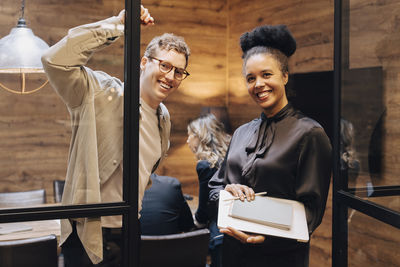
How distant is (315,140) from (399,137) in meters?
0.32

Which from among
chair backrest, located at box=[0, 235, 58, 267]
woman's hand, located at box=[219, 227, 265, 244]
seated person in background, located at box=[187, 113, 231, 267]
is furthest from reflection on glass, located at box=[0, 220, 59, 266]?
seated person in background, located at box=[187, 113, 231, 267]

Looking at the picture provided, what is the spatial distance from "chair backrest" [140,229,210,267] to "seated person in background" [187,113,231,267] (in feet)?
1.12

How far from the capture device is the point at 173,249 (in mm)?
2029

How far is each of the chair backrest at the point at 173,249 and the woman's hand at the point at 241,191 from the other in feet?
1.62

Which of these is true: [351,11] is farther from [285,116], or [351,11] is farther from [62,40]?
[62,40]

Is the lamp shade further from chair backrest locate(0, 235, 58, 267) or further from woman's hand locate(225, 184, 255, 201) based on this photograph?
woman's hand locate(225, 184, 255, 201)

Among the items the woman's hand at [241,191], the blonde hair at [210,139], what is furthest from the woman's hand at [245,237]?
the blonde hair at [210,139]

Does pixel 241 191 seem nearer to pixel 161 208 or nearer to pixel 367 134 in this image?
pixel 367 134

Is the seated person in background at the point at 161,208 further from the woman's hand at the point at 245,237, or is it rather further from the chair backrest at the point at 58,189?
the chair backrest at the point at 58,189

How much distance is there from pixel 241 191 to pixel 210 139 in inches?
54.7

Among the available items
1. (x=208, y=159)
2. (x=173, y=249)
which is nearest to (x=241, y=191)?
(x=173, y=249)

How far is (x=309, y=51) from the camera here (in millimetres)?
3508

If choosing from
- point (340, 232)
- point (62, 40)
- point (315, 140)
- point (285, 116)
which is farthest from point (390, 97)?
point (62, 40)

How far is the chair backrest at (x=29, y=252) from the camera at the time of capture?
1273 mm
